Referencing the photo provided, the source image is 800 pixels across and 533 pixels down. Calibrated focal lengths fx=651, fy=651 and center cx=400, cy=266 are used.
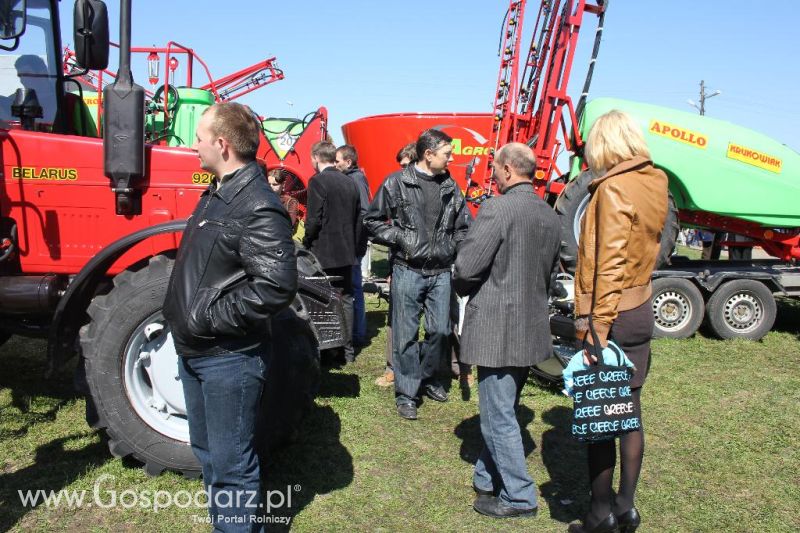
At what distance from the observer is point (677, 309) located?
6.85m

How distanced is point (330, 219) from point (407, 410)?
6.04ft

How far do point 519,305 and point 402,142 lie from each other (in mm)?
6888

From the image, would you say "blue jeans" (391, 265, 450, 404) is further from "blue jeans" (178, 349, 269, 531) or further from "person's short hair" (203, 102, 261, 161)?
"person's short hair" (203, 102, 261, 161)

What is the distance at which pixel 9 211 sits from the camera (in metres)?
3.85

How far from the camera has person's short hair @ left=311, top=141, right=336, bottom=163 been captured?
5613 millimetres

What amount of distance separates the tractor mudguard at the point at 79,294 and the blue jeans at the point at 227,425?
47.5 inches

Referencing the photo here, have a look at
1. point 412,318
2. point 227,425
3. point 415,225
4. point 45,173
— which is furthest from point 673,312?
point 45,173

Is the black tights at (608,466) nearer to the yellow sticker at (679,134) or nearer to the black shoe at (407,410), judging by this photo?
the black shoe at (407,410)

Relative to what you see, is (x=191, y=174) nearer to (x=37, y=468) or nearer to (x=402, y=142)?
(x=37, y=468)

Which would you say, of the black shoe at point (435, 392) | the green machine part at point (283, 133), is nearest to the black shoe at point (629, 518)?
the black shoe at point (435, 392)

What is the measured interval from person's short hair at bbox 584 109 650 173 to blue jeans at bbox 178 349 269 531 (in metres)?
1.65

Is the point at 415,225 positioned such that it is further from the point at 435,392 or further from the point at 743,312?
the point at 743,312

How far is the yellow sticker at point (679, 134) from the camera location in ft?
21.9

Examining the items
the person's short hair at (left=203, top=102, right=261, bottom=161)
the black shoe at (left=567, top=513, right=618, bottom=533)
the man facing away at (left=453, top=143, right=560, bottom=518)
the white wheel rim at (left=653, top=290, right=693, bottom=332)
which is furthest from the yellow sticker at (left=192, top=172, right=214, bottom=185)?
the white wheel rim at (left=653, top=290, right=693, bottom=332)
